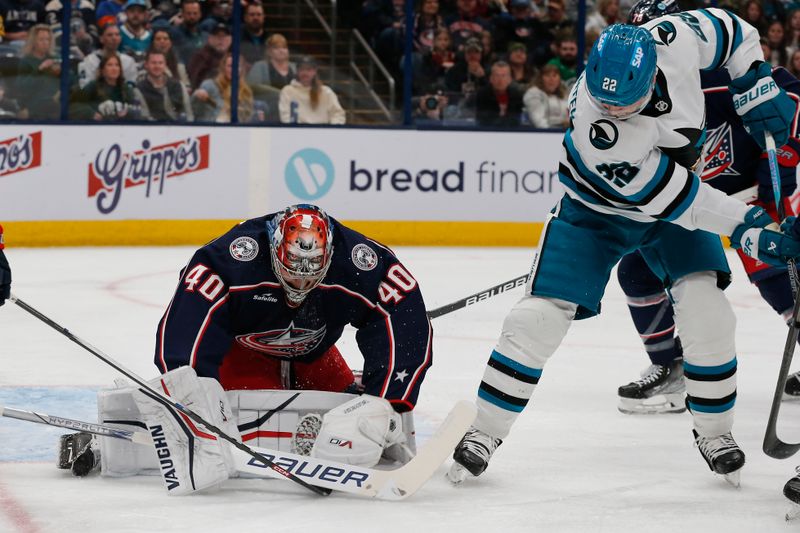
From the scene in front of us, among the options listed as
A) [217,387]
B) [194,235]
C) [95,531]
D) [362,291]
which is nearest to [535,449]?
[362,291]

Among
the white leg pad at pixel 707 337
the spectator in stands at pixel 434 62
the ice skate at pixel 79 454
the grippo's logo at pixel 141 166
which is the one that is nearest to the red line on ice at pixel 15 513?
the ice skate at pixel 79 454

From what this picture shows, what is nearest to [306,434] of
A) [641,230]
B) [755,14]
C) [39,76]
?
[641,230]

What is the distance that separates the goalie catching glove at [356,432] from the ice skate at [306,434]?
0.10 metres

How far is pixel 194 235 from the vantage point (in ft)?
25.3

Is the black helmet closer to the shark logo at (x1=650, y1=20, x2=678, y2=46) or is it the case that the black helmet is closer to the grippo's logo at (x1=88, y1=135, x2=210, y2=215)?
→ the shark logo at (x1=650, y1=20, x2=678, y2=46)

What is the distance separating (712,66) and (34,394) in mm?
2103

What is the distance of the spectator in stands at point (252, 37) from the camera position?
7879mm

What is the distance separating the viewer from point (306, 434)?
3037mm

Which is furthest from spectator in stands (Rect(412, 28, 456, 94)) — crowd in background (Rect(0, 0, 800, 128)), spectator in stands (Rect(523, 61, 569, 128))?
spectator in stands (Rect(523, 61, 569, 128))

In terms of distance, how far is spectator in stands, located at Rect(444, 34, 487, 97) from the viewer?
812cm

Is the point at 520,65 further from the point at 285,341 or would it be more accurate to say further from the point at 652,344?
the point at 285,341

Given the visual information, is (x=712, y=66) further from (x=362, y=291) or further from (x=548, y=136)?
(x=548, y=136)

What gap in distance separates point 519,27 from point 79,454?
5.81 m

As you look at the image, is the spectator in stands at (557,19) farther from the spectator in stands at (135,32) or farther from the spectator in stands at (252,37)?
the spectator in stands at (135,32)
